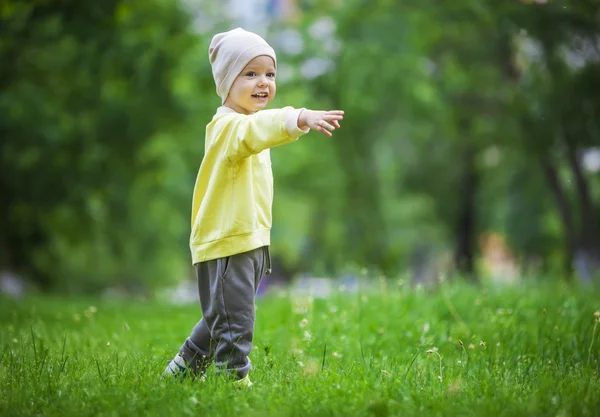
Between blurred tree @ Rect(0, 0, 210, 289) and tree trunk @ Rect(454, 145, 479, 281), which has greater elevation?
blurred tree @ Rect(0, 0, 210, 289)

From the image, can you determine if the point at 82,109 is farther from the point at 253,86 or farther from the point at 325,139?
the point at 253,86

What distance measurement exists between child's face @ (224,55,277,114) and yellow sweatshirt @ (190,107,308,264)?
0.28 feet

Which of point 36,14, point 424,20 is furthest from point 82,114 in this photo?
point 424,20

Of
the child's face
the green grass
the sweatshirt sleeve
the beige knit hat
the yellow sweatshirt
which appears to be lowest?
the green grass

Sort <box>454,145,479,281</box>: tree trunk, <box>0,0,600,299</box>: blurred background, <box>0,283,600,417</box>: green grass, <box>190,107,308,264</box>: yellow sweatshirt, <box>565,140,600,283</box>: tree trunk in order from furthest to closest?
<box>454,145,479,281</box>: tree trunk → <box>565,140,600,283</box>: tree trunk → <box>0,0,600,299</box>: blurred background → <box>190,107,308,264</box>: yellow sweatshirt → <box>0,283,600,417</box>: green grass

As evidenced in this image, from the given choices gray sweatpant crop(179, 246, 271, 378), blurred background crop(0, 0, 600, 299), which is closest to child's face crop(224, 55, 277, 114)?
gray sweatpant crop(179, 246, 271, 378)

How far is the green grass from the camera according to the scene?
324 centimetres

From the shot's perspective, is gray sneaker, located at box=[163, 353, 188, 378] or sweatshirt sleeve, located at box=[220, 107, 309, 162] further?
gray sneaker, located at box=[163, 353, 188, 378]

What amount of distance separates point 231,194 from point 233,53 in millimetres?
779

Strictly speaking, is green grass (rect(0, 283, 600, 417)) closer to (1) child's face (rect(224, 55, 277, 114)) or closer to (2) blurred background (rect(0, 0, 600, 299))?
(1) child's face (rect(224, 55, 277, 114))

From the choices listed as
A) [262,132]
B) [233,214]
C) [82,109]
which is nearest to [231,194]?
[233,214]

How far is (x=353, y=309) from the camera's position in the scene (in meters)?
6.46

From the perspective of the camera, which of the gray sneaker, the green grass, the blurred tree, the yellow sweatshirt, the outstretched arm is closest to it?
the green grass

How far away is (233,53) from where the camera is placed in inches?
152
